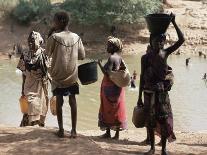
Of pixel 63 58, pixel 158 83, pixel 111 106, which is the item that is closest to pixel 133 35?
pixel 111 106

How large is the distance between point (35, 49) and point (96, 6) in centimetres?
2587

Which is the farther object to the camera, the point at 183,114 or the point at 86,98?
the point at 86,98

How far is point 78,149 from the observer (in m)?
6.61

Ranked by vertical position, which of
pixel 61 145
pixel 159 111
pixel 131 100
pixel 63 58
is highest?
pixel 63 58

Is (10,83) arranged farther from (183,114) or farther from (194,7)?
(194,7)

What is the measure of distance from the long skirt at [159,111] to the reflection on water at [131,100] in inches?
250

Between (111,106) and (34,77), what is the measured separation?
1370 mm

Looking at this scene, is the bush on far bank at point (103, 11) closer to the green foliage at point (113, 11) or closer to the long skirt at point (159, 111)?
the green foliage at point (113, 11)

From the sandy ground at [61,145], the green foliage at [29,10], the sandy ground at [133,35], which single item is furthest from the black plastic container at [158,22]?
the green foliage at [29,10]

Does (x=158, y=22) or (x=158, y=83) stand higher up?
(x=158, y=22)

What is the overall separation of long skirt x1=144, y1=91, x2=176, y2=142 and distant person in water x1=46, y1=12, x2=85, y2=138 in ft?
3.38

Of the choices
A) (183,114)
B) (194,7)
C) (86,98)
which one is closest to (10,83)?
(86,98)

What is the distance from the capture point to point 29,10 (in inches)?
1391

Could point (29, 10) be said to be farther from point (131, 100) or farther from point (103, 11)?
point (131, 100)
